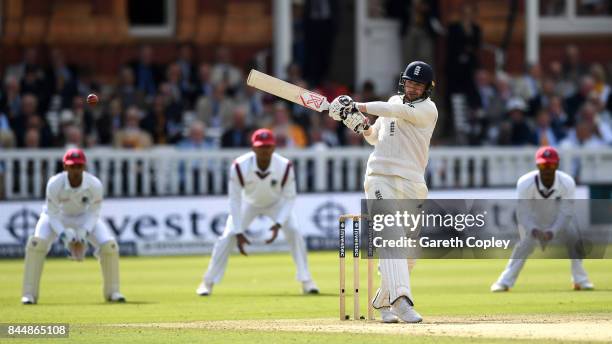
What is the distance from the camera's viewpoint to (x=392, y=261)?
A: 11.3 metres

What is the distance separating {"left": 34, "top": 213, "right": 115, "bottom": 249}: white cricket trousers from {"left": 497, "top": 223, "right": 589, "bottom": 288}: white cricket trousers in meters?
3.89

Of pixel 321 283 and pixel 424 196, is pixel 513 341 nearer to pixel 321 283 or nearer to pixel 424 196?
pixel 424 196

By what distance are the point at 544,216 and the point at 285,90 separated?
4.14 metres

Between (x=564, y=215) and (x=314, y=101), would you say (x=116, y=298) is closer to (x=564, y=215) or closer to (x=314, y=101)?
(x=314, y=101)

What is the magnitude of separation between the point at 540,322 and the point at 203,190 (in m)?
10.5

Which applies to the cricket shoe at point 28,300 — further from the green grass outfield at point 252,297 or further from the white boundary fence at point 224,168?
the white boundary fence at point 224,168

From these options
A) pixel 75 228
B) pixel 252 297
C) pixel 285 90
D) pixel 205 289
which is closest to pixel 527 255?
pixel 252 297

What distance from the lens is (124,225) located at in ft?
68.0

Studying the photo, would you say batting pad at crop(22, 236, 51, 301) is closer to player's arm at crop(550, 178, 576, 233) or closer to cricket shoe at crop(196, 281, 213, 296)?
cricket shoe at crop(196, 281, 213, 296)

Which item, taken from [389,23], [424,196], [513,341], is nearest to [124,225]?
[389,23]

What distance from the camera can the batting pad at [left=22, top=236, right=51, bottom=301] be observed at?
14117 mm

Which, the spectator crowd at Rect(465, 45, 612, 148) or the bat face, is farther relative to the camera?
the spectator crowd at Rect(465, 45, 612, 148)

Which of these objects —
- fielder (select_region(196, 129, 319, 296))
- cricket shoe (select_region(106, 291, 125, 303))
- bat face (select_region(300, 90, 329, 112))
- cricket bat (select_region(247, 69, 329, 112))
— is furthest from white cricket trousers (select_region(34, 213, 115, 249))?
bat face (select_region(300, 90, 329, 112))

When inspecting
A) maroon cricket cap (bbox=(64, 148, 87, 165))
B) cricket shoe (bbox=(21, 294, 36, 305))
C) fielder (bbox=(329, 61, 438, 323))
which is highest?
fielder (bbox=(329, 61, 438, 323))
